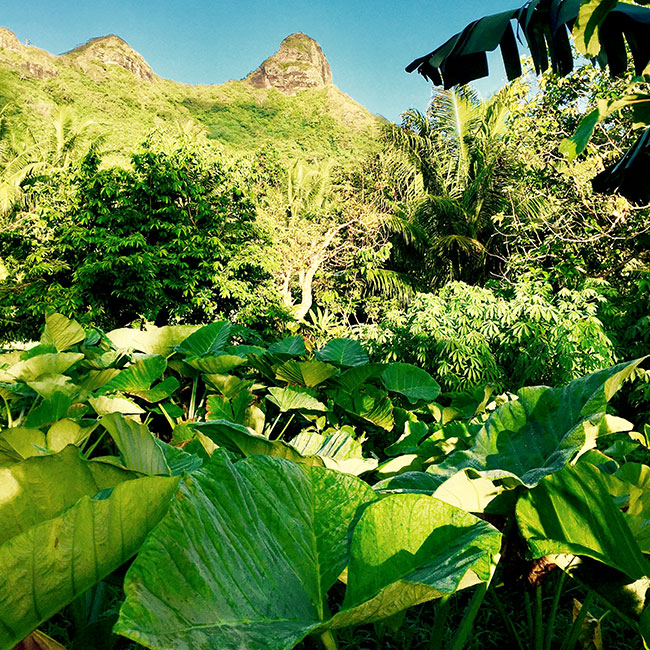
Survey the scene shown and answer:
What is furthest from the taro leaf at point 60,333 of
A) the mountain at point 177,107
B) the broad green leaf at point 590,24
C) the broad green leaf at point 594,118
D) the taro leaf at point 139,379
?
the mountain at point 177,107

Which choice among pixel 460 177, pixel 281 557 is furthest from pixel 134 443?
pixel 460 177

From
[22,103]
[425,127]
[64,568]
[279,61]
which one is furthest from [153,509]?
[279,61]

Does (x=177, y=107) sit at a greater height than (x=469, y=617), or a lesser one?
greater

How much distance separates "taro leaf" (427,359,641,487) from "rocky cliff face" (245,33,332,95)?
4226 centimetres

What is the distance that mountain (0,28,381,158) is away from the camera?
1862 centimetres

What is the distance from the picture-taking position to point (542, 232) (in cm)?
778

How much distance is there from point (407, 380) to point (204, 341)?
0.58 m

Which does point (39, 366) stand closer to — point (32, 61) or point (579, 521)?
point (579, 521)

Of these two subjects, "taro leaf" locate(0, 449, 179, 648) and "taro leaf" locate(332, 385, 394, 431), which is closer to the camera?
"taro leaf" locate(0, 449, 179, 648)

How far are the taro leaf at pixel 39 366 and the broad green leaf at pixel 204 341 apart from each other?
0.28 m

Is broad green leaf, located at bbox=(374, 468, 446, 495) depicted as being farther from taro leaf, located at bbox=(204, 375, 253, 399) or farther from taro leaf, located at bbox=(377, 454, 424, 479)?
taro leaf, located at bbox=(204, 375, 253, 399)

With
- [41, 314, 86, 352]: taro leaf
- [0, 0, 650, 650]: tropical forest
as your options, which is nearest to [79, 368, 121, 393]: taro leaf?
[0, 0, 650, 650]: tropical forest

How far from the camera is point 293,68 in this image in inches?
1628

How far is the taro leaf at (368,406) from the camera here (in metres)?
1.11
